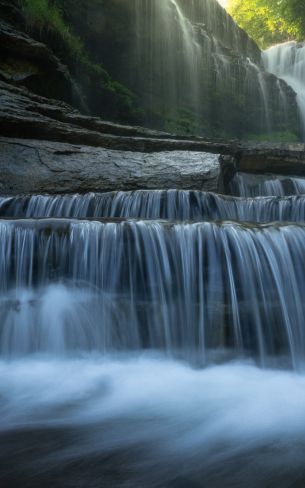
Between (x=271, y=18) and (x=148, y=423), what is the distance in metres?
26.0

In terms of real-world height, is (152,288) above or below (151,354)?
above

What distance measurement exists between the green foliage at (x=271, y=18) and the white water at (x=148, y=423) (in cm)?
2377

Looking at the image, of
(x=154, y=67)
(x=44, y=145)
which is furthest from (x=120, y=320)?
(x=154, y=67)

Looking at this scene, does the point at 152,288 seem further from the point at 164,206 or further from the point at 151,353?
the point at 164,206

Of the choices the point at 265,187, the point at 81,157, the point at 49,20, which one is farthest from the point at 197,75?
the point at 81,157

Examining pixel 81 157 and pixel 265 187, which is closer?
pixel 81 157

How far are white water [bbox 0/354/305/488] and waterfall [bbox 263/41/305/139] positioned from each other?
1833 centimetres

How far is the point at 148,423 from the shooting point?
2.28m

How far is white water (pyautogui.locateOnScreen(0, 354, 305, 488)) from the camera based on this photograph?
175 centimetres

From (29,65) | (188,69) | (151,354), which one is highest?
(188,69)

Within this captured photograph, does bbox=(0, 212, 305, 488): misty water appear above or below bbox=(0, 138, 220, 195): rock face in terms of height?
below

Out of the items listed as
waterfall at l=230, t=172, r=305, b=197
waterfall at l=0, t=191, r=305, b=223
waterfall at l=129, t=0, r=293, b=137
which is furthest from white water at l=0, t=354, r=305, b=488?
waterfall at l=129, t=0, r=293, b=137

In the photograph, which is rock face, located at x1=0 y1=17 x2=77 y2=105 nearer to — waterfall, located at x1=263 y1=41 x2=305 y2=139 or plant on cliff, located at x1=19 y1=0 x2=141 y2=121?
plant on cliff, located at x1=19 y1=0 x2=141 y2=121

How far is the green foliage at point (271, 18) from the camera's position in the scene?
21578 mm
